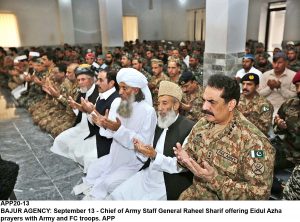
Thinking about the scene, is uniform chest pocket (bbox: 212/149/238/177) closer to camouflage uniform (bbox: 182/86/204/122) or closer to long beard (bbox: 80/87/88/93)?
camouflage uniform (bbox: 182/86/204/122)

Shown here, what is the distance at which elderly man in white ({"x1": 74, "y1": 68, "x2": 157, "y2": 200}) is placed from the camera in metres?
2.54

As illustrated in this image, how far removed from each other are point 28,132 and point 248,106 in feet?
11.8

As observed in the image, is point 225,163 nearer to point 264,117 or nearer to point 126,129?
point 126,129

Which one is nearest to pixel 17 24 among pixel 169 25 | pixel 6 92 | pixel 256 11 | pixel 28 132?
pixel 6 92

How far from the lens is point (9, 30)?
12.1m

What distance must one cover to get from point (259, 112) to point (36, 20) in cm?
1226

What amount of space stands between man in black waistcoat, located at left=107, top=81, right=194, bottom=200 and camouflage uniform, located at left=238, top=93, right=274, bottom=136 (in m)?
1.15

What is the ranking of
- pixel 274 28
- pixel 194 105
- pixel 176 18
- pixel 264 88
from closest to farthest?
pixel 194 105 < pixel 264 88 < pixel 274 28 < pixel 176 18

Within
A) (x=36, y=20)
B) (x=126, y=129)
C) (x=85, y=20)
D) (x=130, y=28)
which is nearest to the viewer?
(x=126, y=129)

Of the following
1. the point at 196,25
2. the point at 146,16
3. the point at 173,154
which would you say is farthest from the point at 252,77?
the point at 146,16

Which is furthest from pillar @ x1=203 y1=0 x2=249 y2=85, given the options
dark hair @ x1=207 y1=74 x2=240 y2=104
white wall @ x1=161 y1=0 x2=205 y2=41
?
white wall @ x1=161 y1=0 x2=205 y2=41

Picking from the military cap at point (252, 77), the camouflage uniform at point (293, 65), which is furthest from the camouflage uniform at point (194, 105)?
the camouflage uniform at point (293, 65)
